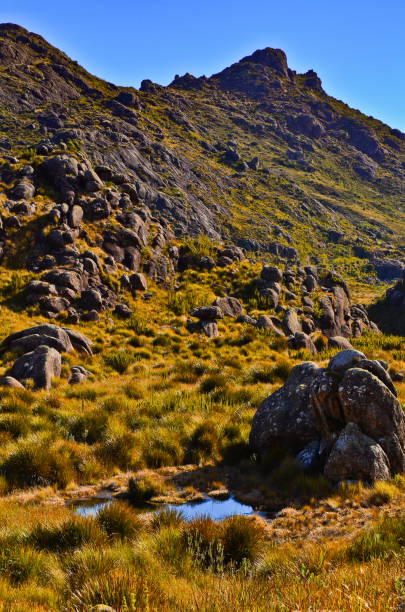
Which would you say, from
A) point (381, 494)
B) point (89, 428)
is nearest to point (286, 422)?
point (381, 494)

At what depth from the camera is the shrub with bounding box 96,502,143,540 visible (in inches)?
207

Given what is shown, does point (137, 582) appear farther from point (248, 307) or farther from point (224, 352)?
point (248, 307)

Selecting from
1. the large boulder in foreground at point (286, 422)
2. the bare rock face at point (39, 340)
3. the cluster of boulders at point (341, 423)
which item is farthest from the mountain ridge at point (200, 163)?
the cluster of boulders at point (341, 423)

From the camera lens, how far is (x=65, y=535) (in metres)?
4.83

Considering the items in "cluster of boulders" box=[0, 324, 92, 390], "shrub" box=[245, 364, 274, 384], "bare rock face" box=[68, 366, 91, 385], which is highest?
"cluster of boulders" box=[0, 324, 92, 390]

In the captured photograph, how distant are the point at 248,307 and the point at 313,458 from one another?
928 inches

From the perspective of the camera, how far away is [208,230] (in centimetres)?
9681

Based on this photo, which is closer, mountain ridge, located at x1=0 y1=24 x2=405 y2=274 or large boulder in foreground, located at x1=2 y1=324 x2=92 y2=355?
large boulder in foreground, located at x1=2 y1=324 x2=92 y2=355

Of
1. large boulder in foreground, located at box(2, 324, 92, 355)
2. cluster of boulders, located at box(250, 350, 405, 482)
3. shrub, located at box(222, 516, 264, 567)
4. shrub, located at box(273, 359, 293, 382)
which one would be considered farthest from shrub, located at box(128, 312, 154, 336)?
shrub, located at box(222, 516, 264, 567)

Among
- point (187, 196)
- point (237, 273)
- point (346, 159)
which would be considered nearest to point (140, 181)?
point (187, 196)

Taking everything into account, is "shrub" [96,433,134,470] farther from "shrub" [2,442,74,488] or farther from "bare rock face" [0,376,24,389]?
"bare rock face" [0,376,24,389]

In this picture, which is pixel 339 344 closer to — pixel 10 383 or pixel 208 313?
pixel 208 313

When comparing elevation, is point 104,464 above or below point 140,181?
below

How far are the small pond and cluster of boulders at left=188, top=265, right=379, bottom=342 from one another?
18134mm
